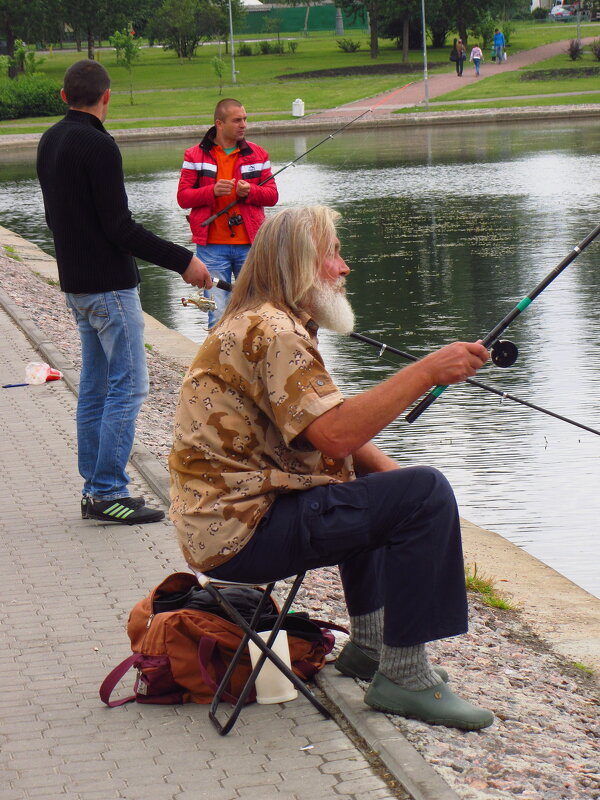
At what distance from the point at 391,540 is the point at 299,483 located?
0.30 metres

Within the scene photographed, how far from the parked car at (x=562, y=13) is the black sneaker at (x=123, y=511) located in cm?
9057

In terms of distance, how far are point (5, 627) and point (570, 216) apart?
1510 centimetres

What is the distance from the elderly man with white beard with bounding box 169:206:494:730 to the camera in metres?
3.51

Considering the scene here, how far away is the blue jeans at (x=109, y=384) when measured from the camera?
5559 millimetres

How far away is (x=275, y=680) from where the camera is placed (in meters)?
3.88

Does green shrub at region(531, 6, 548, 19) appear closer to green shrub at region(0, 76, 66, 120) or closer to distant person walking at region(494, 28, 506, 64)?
distant person walking at region(494, 28, 506, 64)

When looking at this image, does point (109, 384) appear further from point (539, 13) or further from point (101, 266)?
point (539, 13)

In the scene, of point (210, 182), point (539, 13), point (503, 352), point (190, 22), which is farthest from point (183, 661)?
point (539, 13)

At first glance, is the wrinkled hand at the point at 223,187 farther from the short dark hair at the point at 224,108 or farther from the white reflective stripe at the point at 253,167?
the short dark hair at the point at 224,108

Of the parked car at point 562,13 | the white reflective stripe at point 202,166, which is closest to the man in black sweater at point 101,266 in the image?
the white reflective stripe at point 202,166

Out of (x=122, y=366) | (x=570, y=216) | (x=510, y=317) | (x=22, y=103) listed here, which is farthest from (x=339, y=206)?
(x=22, y=103)

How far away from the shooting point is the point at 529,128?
3684cm

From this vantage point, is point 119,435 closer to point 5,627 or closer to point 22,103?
point 5,627

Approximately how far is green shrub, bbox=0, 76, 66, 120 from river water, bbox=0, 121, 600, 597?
921 inches
